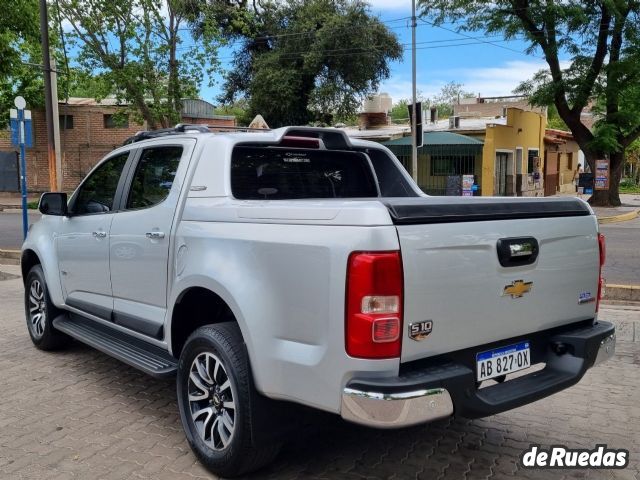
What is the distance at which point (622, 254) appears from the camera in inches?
475

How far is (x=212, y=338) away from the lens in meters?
3.31

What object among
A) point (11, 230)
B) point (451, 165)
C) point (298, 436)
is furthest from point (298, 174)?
point (451, 165)

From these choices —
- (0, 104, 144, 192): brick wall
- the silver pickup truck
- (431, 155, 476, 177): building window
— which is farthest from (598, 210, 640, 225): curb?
(0, 104, 144, 192): brick wall

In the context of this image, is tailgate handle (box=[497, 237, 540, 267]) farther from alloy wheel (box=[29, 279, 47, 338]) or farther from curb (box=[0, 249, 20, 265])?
curb (box=[0, 249, 20, 265])

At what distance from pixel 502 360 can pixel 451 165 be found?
2367 cm

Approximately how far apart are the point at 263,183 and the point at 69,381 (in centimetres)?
243

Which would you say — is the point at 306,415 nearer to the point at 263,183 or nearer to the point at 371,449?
the point at 371,449

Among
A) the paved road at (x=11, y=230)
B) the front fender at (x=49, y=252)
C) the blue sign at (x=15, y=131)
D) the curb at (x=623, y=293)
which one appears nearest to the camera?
the front fender at (x=49, y=252)

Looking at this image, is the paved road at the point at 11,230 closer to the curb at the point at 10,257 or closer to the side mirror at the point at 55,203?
the curb at the point at 10,257

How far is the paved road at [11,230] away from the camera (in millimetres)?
14219

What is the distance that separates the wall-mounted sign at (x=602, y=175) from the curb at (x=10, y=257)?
66.3 ft

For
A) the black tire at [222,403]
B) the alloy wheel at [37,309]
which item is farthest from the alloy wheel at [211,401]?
the alloy wheel at [37,309]

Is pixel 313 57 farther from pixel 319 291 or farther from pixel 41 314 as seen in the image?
pixel 319 291

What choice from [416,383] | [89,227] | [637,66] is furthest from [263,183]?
[637,66]
